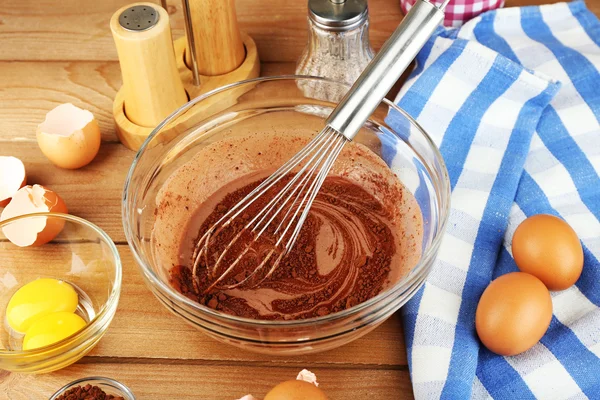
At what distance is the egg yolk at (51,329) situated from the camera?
103 centimetres

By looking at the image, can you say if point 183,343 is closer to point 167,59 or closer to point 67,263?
point 67,263

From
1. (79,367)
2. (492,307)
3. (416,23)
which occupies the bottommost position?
(79,367)

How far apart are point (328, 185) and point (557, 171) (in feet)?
1.20

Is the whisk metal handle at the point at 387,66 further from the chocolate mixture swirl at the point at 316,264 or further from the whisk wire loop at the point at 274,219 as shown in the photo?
the chocolate mixture swirl at the point at 316,264

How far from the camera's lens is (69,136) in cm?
122

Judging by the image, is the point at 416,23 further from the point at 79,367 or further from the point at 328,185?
the point at 79,367

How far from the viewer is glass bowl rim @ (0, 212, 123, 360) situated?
97 cm

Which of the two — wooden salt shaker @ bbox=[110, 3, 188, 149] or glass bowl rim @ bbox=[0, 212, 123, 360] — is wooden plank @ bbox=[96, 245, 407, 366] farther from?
wooden salt shaker @ bbox=[110, 3, 188, 149]

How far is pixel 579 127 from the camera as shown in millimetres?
1273

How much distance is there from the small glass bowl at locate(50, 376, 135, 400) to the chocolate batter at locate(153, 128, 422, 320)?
0.14 m

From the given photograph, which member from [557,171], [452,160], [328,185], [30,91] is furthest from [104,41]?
[557,171]

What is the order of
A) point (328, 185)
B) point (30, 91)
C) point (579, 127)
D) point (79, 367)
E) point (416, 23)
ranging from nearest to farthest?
point (416, 23) < point (79, 367) < point (328, 185) < point (579, 127) < point (30, 91)

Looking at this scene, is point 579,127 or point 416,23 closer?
point 416,23

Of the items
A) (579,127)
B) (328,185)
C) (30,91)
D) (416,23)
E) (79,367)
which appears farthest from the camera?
(30,91)
